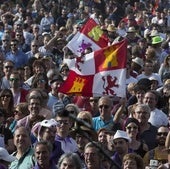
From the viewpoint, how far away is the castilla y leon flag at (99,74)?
12492mm

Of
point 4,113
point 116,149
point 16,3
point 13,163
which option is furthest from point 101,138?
point 16,3

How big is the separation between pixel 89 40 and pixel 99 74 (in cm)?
336

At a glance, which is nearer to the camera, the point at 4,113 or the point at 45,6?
the point at 4,113

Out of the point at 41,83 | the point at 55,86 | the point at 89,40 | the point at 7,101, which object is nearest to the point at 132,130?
the point at 7,101

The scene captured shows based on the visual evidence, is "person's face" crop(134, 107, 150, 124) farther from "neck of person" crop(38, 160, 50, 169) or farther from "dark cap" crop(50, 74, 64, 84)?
"dark cap" crop(50, 74, 64, 84)

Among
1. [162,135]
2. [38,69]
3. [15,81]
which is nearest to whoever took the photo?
[162,135]

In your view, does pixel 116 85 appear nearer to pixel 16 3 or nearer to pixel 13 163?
pixel 13 163

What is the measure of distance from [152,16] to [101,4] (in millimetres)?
3746

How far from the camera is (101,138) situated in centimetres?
1134

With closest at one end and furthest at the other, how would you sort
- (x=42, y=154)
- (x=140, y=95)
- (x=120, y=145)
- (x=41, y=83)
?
(x=42, y=154), (x=120, y=145), (x=140, y=95), (x=41, y=83)

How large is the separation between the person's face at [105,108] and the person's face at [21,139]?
178 cm

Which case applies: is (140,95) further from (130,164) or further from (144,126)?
(130,164)

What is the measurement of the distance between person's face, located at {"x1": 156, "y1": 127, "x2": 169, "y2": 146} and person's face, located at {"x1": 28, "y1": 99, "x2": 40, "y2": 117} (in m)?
1.68

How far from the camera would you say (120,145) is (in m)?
11.1
